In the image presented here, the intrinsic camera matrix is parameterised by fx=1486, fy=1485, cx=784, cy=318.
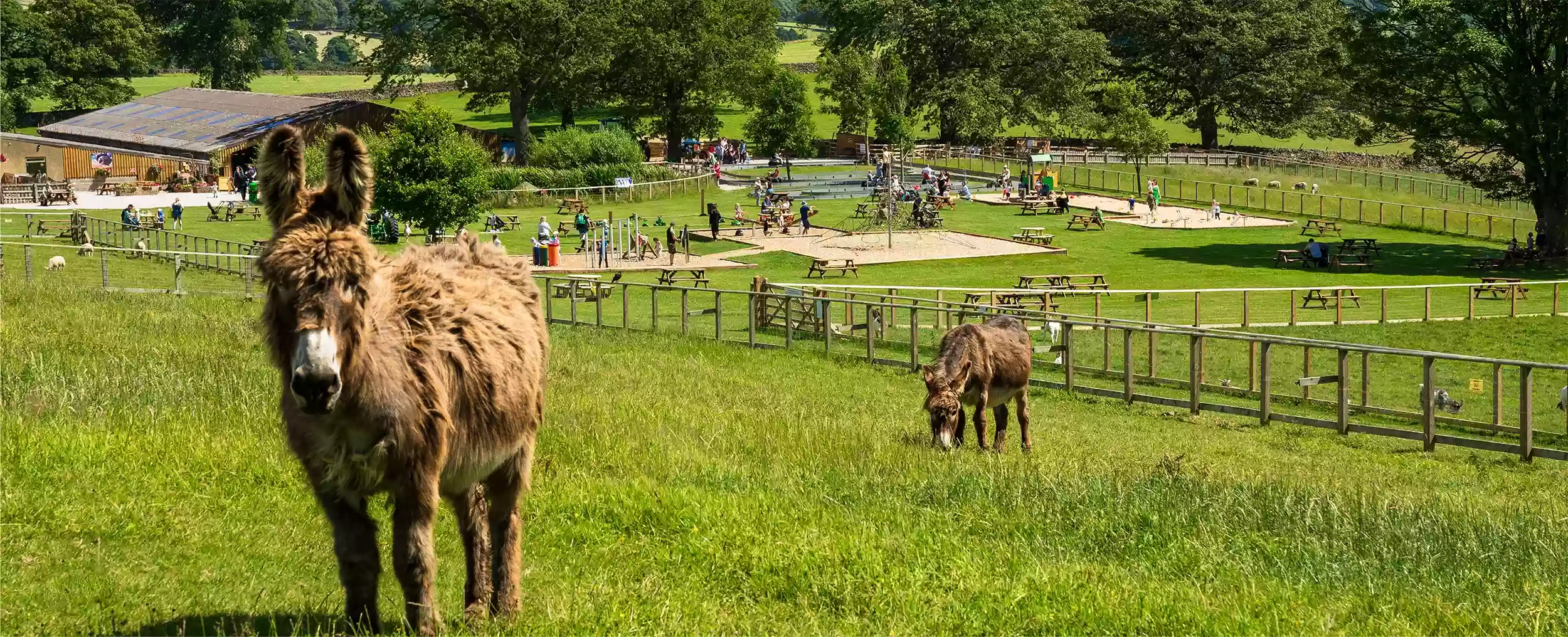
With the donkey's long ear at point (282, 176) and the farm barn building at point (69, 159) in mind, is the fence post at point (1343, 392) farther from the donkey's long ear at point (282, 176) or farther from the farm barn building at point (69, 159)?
the farm barn building at point (69, 159)

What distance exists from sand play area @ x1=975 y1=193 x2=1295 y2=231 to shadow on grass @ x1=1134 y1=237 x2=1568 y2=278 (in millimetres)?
5242

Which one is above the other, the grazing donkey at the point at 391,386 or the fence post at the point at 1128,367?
the grazing donkey at the point at 391,386

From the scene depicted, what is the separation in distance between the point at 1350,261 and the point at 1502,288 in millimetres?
9344

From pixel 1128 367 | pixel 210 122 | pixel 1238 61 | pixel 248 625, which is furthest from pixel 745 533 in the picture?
pixel 1238 61

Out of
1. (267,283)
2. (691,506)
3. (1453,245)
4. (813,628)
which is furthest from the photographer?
(1453,245)

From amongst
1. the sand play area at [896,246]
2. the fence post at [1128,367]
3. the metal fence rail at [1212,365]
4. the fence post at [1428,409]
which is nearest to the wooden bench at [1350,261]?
the sand play area at [896,246]

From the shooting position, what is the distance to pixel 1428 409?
2053cm

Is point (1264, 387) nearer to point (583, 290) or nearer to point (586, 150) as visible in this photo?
point (583, 290)

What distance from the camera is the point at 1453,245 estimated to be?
57.2 meters

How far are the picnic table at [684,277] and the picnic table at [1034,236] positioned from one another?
13906 millimetres

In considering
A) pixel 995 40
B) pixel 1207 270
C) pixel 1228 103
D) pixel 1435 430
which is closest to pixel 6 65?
pixel 995 40

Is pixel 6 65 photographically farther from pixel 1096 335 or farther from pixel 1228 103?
pixel 1096 335

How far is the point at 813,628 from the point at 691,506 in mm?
2397

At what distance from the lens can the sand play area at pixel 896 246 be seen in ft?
161
